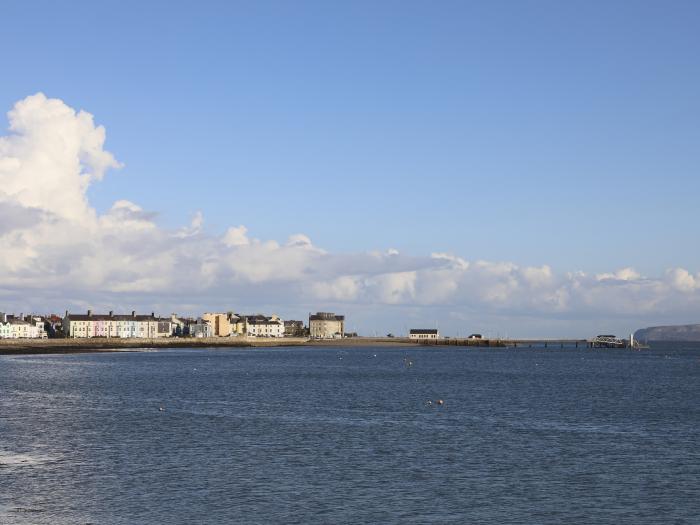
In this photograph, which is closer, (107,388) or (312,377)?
(107,388)

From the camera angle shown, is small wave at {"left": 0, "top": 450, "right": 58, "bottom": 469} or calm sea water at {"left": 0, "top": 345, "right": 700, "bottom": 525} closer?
calm sea water at {"left": 0, "top": 345, "right": 700, "bottom": 525}

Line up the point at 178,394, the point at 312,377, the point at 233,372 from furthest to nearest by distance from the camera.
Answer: the point at 233,372 < the point at 312,377 < the point at 178,394

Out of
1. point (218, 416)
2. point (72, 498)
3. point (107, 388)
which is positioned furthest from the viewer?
point (107, 388)

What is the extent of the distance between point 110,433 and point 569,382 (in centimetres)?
8418

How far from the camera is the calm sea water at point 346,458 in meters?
39.0

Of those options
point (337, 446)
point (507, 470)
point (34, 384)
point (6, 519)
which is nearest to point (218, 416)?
point (337, 446)

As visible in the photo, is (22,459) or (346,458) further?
(346,458)

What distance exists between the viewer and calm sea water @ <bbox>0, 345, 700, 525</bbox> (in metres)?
39.0

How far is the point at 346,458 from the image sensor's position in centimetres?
5241

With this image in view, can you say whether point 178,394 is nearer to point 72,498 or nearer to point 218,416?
point 218,416

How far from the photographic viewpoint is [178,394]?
9981 cm

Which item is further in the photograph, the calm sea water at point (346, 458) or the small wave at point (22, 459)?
the small wave at point (22, 459)

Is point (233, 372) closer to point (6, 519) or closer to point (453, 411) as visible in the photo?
point (453, 411)

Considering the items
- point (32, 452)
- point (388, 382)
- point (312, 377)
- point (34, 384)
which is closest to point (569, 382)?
point (388, 382)
